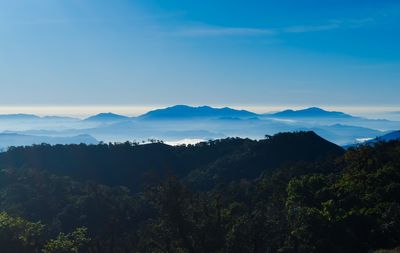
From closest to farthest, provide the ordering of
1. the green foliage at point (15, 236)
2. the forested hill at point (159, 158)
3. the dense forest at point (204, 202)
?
the green foliage at point (15, 236) < the dense forest at point (204, 202) < the forested hill at point (159, 158)

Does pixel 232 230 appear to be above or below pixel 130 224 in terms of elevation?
above

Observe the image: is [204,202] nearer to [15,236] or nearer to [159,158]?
[15,236]

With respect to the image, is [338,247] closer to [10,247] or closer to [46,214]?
[10,247]

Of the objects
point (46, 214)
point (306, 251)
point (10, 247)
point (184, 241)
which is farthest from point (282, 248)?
point (46, 214)

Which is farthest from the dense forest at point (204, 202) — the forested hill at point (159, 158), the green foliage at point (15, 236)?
the forested hill at point (159, 158)

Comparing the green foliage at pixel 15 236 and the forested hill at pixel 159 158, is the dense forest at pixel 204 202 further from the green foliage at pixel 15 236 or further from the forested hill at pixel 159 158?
the forested hill at pixel 159 158

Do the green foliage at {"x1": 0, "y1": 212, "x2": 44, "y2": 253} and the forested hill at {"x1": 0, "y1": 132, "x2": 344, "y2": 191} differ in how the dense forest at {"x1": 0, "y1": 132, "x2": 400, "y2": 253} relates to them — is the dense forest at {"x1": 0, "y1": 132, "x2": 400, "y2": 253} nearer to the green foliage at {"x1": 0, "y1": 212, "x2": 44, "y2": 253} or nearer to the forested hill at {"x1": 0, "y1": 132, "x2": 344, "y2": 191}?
the green foliage at {"x1": 0, "y1": 212, "x2": 44, "y2": 253}
